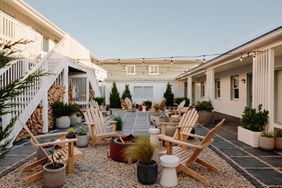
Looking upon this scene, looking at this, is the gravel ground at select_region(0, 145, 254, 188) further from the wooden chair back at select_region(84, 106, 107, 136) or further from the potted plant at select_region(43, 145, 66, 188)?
the wooden chair back at select_region(84, 106, 107, 136)

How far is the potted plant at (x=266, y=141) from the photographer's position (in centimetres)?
528

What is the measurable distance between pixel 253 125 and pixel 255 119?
7.3 inches

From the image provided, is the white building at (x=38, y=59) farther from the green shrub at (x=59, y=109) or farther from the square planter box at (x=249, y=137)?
the square planter box at (x=249, y=137)

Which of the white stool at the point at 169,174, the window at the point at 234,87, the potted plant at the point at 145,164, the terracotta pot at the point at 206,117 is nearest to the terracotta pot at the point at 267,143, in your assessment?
the white stool at the point at 169,174

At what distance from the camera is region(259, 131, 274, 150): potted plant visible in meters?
5.28

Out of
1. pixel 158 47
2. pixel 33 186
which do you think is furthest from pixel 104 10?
pixel 33 186

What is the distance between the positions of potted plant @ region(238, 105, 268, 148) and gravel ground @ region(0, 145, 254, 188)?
1.67m

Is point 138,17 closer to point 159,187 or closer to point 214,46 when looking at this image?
point 214,46

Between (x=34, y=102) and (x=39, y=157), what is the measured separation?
11.1 feet

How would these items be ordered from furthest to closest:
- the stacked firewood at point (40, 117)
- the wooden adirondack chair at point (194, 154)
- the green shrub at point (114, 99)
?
the green shrub at point (114, 99) → the stacked firewood at point (40, 117) → the wooden adirondack chair at point (194, 154)

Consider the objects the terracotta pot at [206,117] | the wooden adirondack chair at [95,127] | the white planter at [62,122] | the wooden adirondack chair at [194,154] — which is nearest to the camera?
the wooden adirondack chair at [194,154]

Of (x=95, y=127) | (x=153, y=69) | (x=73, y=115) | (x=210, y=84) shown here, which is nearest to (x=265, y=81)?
(x=210, y=84)

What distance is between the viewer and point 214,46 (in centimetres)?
1972

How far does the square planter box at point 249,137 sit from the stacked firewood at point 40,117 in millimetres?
6873
